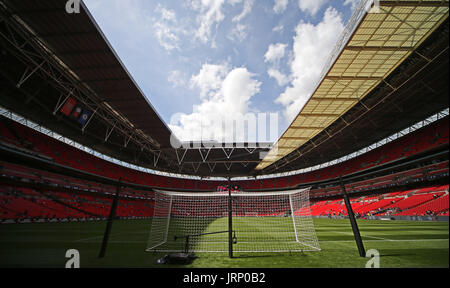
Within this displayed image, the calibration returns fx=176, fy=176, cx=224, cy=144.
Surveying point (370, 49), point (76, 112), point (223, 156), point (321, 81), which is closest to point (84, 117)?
point (76, 112)

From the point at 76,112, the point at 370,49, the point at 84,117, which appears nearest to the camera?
the point at 370,49

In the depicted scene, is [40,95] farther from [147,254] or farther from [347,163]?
[347,163]

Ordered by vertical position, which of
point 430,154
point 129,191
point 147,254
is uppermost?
point 129,191

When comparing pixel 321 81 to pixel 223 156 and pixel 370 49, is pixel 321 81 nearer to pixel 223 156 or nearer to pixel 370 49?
pixel 370 49

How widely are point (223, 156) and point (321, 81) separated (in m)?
17.0

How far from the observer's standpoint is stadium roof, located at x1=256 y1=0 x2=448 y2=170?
7570 millimetres

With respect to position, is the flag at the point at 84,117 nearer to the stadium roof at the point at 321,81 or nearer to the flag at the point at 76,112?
the flag at the point at 76,112

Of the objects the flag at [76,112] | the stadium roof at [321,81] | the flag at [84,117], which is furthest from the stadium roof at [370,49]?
the flag at [76,112]

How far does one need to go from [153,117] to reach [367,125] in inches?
812

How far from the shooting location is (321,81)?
11086 mm

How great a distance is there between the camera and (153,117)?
50.1 feet

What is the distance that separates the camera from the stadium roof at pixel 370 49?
7570 millimetres

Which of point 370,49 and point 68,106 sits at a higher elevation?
point 370,49
